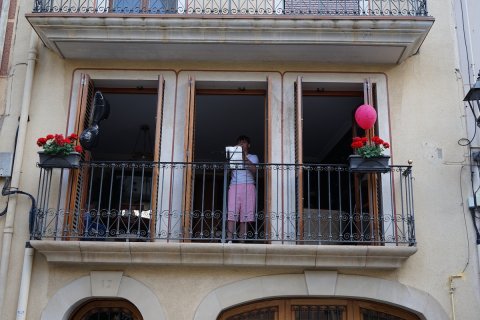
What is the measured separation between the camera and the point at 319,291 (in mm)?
8219

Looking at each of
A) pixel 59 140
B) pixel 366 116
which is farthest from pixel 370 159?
pixel 59 140

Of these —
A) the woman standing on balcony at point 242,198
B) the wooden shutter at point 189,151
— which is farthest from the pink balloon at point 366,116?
the wooden shutter at point 189,151

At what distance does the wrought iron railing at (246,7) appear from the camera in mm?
9227

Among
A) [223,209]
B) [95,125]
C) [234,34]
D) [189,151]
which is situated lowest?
[223,209]

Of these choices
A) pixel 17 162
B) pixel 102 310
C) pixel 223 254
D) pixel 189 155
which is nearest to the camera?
pixel 223 254

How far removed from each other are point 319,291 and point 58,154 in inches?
146

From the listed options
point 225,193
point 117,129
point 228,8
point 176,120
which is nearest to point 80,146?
point 176,120

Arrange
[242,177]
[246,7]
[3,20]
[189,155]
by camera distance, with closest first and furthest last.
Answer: [189,155] < [242,177] < [246,7] < [3,20]

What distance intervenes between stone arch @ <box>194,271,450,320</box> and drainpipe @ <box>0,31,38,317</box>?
250 cm

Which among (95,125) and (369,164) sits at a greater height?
(95,125)

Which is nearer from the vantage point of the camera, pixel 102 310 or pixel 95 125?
pixel 102 310

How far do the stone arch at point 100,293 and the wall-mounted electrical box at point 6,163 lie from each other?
1.73 m

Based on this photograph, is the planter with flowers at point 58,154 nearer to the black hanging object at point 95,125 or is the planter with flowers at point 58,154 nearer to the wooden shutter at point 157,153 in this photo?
the black hanging object at point 95,125

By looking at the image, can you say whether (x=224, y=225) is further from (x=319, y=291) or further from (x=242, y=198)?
(x=319, y=291)
